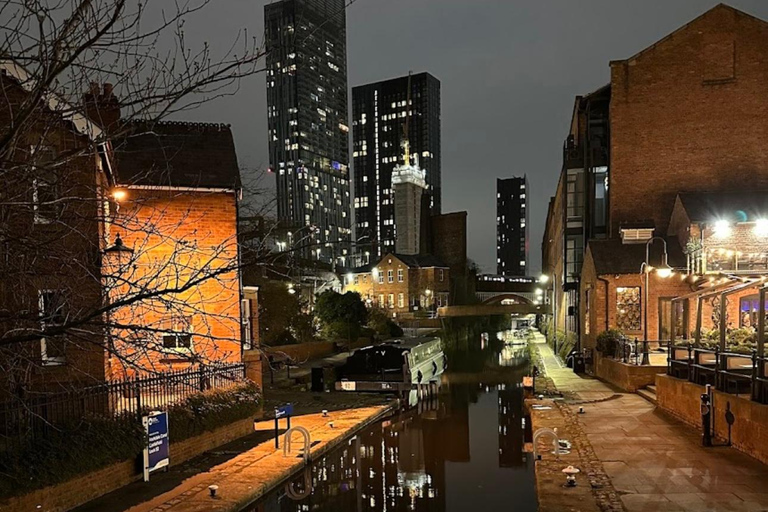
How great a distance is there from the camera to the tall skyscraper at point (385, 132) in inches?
6801

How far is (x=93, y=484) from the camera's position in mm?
9125

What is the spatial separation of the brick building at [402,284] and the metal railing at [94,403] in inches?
2177

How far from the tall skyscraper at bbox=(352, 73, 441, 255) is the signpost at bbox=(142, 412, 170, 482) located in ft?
523

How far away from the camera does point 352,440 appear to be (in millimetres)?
14992

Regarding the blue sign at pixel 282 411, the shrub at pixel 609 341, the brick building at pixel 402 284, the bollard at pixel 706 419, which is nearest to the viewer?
the bollard at pixel 706 419

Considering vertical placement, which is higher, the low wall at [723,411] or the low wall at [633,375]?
the low wall at [723,411]

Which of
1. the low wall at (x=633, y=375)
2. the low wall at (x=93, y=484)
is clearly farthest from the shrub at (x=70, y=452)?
the low wall at (x=633, y=375)

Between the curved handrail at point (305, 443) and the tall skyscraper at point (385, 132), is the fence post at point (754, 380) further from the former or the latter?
the tall skyscraper at point (385, 132)

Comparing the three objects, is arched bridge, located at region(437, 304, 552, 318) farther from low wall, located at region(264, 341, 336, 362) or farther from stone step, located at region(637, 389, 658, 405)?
stone step, located at region(637, 389, 658, 405)

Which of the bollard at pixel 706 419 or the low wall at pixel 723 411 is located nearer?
the low wall at pixel 723 411

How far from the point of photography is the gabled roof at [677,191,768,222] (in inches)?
907

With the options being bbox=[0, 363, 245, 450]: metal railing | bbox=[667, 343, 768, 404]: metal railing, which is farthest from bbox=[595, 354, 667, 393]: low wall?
bbox=[0, 363, 245, 450]: metal railing

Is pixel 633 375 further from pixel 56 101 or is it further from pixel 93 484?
pixel 56 101

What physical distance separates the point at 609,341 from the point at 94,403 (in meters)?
18.1
